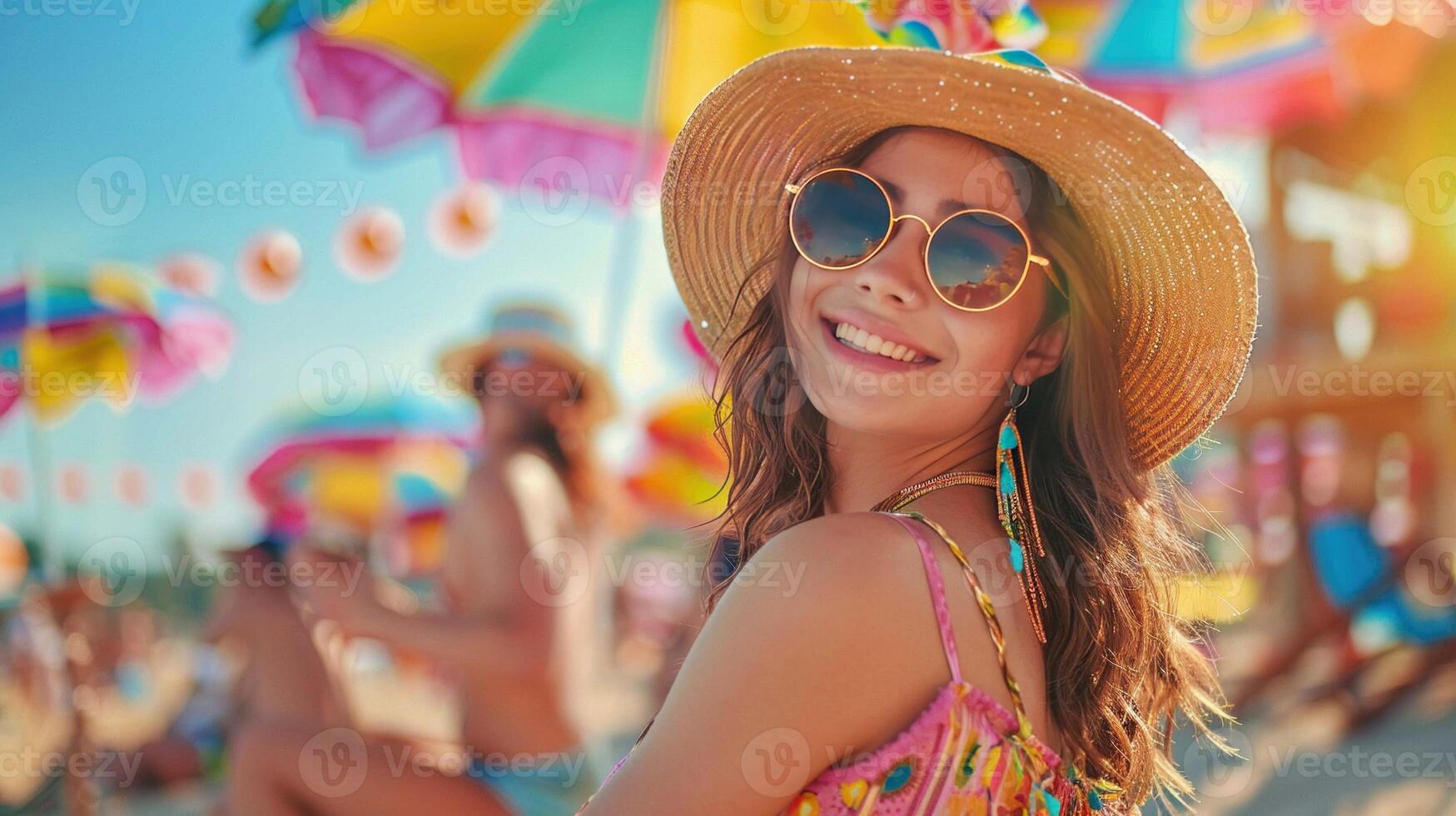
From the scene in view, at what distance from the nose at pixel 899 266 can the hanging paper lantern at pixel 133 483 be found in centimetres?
695

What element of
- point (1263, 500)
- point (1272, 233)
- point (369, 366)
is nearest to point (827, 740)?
point (369, 366)

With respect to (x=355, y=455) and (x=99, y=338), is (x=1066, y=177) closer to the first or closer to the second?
(x=99, y=338)

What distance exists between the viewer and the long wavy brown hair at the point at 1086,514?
4.95ft

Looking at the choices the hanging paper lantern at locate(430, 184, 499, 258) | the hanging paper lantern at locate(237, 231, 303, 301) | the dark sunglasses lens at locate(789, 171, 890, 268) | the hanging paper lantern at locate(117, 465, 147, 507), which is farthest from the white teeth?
the hanging paper lantern at locate(117, 465, 147, 507)

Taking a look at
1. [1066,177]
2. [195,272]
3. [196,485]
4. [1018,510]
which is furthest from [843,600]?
[196,485]

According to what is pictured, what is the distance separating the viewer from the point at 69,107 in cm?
640

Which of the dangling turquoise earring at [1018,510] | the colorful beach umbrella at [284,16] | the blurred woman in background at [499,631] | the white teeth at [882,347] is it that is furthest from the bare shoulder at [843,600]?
the colorful beach umbrella at [284,16]

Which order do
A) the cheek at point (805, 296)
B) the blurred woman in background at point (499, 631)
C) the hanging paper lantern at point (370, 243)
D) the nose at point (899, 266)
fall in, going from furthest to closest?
1. the hanging paper lantern at point (370, 243)
2. the blurred woman in background at point (499, 631)
3. the cheek at point (805, 296)
4. the nose at point (899, 266)

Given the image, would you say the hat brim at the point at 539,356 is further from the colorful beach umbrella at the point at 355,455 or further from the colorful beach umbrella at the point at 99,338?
the colorful beach umbrella at the point at 99,338

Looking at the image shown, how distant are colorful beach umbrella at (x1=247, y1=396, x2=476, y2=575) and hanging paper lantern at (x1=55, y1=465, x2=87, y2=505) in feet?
3.26

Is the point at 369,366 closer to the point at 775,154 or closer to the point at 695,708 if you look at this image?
the point at 775,154

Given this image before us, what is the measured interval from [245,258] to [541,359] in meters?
2.83

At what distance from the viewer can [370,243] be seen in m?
6.32

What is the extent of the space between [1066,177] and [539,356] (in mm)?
3120
